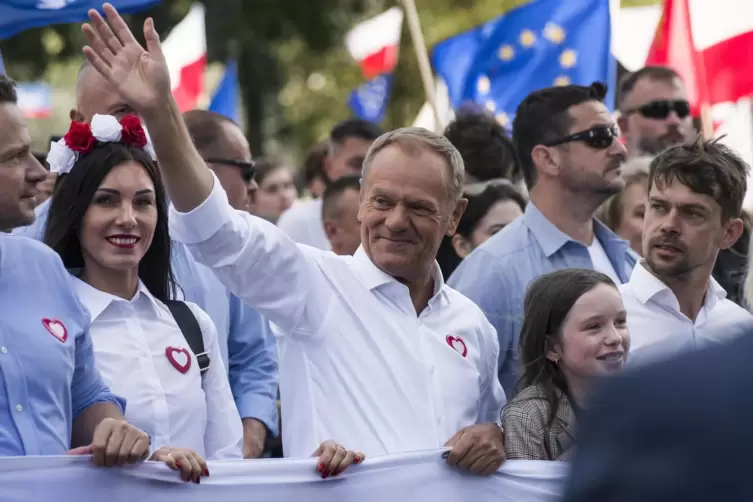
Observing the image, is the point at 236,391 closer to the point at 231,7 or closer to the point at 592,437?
the point at 592,437

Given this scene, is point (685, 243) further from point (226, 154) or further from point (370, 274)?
point (226, 154)

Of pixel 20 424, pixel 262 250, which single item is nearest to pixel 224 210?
pixel 262 250

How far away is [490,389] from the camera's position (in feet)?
14.8

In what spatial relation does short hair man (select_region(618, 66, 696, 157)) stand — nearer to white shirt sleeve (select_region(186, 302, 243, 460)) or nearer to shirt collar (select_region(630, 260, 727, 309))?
shirt collar (select_region(630, 260, 727, 309))

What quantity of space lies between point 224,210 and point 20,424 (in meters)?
0.75

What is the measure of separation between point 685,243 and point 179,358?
6.95 feet

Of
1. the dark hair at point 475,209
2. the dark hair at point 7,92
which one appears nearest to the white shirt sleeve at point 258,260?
the dark hair at point 7,92

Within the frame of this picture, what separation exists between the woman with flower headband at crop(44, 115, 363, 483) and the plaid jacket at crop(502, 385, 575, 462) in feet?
3.01

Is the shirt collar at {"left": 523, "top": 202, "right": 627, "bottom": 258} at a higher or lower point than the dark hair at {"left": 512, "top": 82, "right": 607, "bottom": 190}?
lower

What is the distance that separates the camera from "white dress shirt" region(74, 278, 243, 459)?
427 centimetres

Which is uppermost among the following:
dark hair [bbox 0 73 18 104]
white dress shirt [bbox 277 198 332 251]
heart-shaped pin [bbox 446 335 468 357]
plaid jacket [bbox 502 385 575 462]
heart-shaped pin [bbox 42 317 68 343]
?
dark hair [bbox 0 73 18 104]

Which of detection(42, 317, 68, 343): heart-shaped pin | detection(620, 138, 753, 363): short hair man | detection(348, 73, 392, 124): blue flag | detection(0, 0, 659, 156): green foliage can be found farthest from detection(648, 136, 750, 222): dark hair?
detection(0, 0, 659, 156): green foliage

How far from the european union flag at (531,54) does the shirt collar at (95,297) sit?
18.1 feet

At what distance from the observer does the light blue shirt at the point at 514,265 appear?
543 cm
